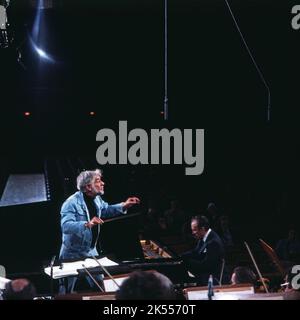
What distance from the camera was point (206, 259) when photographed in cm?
434

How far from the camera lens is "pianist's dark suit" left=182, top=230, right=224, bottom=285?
14.0ft

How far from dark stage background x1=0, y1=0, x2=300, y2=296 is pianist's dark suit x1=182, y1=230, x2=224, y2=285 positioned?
315 cm

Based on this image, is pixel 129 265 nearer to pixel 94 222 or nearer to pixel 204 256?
pixel 94 222

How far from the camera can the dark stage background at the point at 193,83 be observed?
9.22 metres

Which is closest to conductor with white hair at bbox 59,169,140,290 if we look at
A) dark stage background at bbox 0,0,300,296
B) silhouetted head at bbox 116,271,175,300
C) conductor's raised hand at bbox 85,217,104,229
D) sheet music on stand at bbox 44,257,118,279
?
conductor's raised hand at bbox 85,217,104,229

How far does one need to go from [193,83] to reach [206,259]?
279 inches

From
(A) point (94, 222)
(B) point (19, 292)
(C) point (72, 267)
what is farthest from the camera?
(A) point (94, 222)

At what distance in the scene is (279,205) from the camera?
9.99 meters

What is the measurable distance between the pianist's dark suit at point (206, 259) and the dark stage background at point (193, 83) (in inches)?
124

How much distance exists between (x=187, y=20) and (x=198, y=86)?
1.76m

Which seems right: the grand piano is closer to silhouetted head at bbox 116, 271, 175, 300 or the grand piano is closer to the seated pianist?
the seated pianist

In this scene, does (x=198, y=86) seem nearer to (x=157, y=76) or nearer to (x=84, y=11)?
(x=157, y=76)

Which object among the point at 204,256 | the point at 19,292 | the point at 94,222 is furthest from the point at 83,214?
the point at 19,292

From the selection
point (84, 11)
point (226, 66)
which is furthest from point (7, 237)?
point (226, 66)
